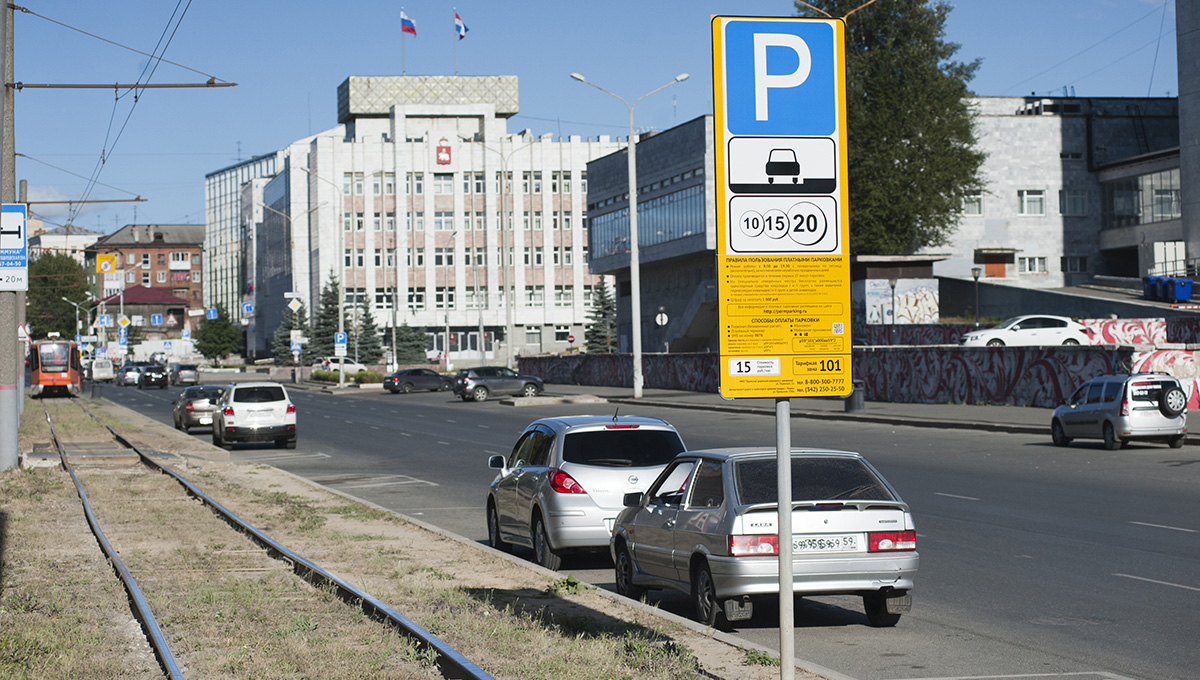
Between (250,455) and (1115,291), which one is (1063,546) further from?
(1115,291)

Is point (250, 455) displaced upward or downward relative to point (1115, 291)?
downward

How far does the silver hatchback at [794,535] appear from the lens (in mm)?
9258

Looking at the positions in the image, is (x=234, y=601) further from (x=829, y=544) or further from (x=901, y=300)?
(x=901, y=300)

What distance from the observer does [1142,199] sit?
249ft

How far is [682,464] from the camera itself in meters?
11.0

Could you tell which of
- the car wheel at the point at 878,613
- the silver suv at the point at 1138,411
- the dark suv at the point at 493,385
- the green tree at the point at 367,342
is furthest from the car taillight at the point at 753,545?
the green tree at the point at 367,342

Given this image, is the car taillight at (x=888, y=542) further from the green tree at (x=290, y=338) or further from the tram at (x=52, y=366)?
the green tree at (x=290, y=338)

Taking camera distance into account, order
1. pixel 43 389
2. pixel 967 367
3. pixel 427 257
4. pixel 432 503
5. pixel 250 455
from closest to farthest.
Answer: pixel 432 503
pixel 250 455
pixel 967 367
pixel 43 389
pixel 427 257

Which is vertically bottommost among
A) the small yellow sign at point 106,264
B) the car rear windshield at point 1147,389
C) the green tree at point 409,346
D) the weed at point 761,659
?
the weed at point 761,659

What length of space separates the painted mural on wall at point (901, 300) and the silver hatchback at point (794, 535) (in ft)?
150

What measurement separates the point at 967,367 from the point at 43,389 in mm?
55176

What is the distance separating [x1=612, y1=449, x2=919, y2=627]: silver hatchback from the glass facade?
2662 inches

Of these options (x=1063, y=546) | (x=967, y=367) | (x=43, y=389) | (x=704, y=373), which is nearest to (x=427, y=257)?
(x=43, y=389)

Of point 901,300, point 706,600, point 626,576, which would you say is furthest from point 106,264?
point 706,600
